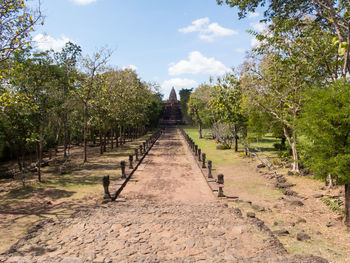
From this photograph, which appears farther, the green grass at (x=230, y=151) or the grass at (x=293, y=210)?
the green grass at (x=230, y=151)

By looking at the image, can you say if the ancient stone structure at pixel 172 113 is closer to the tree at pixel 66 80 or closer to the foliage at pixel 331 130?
the tree at pixel 66 80

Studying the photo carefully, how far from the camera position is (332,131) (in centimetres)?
721

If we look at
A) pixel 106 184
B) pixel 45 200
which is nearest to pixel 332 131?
pixel 106 184

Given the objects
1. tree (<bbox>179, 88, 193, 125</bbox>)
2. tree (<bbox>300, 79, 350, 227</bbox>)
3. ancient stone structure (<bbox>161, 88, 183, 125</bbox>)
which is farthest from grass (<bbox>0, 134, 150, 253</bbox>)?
ancient stone structure (<bbox>161, 88, 183, 125</bbox>)

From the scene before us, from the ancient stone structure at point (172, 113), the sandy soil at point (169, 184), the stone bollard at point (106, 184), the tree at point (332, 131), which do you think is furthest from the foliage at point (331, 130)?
the ancient stone structure at point (172, 113)

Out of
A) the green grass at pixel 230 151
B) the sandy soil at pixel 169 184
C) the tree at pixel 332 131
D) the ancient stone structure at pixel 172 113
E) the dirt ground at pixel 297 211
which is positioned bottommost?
the dirt ground at pixel 297 211

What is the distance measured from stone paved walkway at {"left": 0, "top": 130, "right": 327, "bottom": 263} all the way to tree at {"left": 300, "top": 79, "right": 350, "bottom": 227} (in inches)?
106

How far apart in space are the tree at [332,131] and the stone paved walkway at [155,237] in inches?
106

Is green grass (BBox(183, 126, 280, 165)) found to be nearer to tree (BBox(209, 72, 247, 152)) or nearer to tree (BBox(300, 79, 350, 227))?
tree (BBox(209, 72, 247, 152))

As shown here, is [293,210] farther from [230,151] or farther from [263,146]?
[263,146]

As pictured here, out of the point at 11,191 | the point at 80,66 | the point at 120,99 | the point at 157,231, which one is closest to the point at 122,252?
the point at 157,231

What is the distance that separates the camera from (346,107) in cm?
665

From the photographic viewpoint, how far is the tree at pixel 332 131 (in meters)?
6.82

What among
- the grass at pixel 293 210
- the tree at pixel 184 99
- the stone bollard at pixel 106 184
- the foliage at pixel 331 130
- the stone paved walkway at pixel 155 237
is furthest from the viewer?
the tree at pixel 184 99
